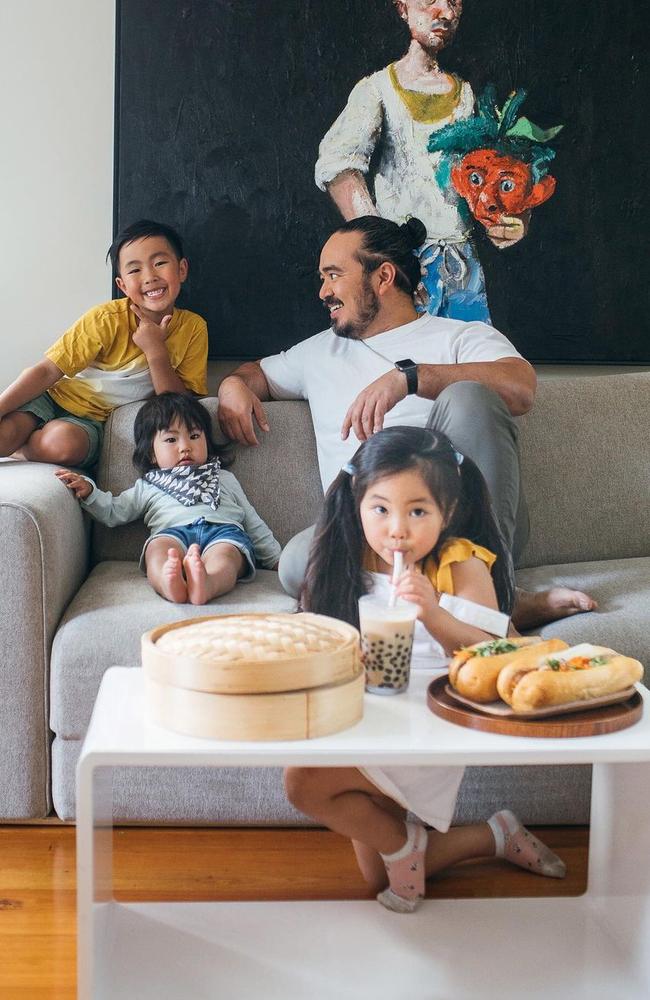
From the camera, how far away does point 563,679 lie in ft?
3.99

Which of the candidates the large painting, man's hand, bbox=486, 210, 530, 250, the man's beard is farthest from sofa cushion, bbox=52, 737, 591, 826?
man's hand, bbox=486, 210, 530, 250

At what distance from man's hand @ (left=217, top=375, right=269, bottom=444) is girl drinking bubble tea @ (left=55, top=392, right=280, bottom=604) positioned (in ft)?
0.18

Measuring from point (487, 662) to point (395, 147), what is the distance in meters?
1.79

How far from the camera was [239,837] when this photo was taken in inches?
74.2

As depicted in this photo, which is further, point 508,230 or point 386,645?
point 508,230

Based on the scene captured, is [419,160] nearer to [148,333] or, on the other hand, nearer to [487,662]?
[148,333]

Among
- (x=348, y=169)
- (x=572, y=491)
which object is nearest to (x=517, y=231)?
(x=348, y=169)

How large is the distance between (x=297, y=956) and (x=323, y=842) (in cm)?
44

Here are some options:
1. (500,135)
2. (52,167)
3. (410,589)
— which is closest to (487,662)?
(410,589)

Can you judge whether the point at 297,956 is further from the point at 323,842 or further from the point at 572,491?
the point at 572,491

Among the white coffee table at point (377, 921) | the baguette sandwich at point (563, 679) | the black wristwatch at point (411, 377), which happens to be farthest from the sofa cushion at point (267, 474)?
the baguette sandwich at point (563, 679)

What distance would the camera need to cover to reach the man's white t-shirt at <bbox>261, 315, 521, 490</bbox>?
2.32m

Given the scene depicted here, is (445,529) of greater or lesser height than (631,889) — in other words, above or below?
above

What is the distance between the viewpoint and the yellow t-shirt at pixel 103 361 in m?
2.46
